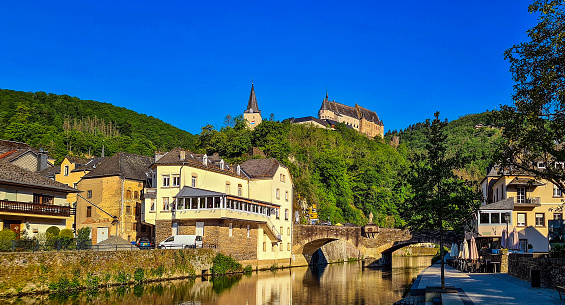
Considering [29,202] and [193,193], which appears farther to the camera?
[193,193]

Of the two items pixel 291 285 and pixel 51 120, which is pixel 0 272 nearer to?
pixel 291 285

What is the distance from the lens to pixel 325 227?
6028 cm

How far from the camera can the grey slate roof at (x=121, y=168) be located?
55.2 m

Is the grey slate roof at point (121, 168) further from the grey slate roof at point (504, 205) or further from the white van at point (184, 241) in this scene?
the grey slate roof at point (504, 205)

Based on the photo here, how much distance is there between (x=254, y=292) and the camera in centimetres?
3575

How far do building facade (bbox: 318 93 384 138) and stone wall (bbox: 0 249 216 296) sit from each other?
136613 mm

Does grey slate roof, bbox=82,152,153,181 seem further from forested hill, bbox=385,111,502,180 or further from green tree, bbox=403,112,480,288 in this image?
forested hill, bbox=385,111,502,180

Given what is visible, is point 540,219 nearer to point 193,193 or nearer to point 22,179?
point 193,193

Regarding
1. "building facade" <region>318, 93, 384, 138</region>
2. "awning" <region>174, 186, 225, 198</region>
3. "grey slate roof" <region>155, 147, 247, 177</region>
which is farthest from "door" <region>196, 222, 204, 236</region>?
"building facade" <region>318, 93, 384, 138</region>

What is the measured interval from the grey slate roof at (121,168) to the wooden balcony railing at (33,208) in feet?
43.9

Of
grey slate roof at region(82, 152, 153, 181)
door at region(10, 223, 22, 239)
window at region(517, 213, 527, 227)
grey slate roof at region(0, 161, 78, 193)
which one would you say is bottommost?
door at region(10, 223, 22, 239)

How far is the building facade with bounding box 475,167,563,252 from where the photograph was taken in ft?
162

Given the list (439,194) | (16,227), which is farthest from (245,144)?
(439,194)

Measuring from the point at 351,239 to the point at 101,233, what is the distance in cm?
2711
